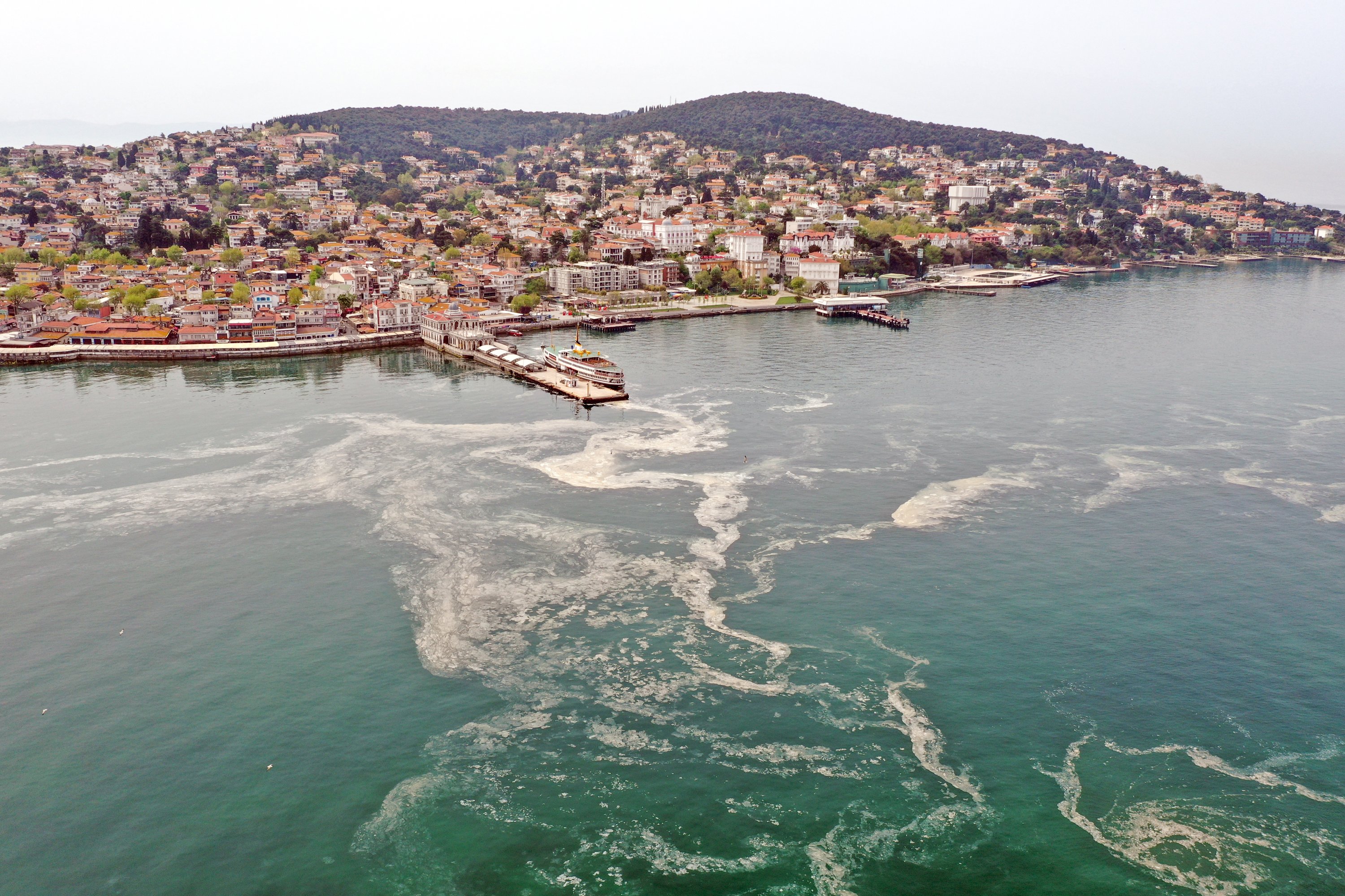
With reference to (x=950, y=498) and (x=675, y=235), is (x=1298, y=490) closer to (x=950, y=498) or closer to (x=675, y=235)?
(x=950, y=498)

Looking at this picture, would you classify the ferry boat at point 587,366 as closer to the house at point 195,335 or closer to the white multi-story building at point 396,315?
the white multi-story building at point 396,315

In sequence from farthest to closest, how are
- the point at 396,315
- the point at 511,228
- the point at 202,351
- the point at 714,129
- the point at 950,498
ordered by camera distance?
the point at 714,129
the point at 511,228
the point at 396,315
the point at 202,351
the point at 950,498

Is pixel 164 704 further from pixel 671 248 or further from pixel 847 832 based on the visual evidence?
pixel 671 248

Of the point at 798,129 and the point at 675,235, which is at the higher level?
the point at 798,129

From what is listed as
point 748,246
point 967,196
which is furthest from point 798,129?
point 748,246

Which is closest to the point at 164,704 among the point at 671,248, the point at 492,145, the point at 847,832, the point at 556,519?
the point at 556,519
